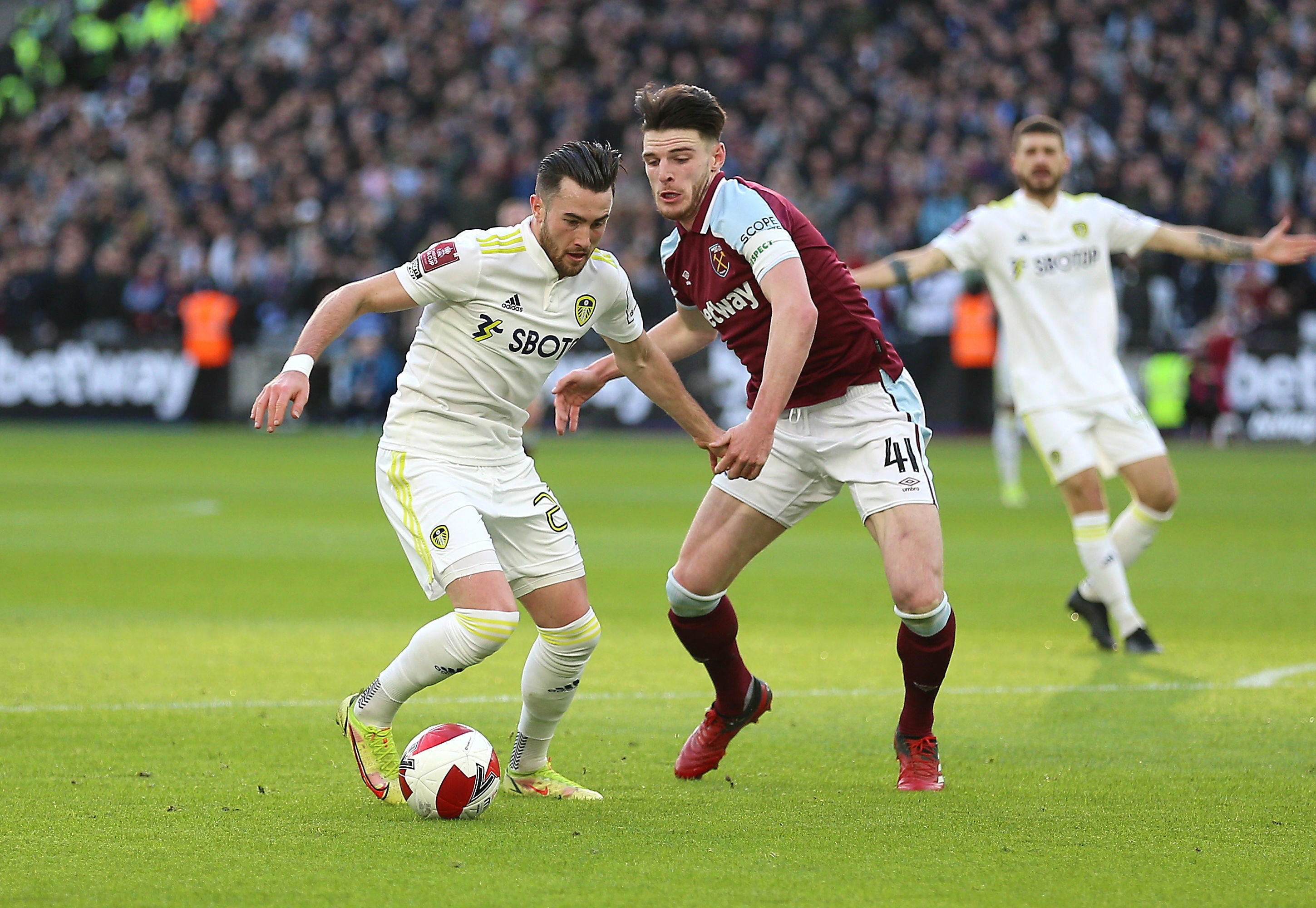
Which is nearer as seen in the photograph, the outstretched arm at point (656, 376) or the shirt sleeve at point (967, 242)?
the outstretched arm at point (656, 376)

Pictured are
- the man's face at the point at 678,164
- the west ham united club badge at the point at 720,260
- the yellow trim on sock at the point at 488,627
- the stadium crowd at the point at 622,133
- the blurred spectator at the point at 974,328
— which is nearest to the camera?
the yellow trim on sock at the point at 488,627

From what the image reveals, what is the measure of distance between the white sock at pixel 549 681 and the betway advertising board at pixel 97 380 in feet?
75.9

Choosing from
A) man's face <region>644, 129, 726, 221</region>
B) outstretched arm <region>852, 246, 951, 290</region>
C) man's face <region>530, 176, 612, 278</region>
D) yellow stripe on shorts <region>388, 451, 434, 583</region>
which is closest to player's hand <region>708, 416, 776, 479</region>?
man's face <region>530, 176, 612, 278</region>

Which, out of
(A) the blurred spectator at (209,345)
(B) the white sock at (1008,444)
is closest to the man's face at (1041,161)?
(B) the white sock at (1008,444)

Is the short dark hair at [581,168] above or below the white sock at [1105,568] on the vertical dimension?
above

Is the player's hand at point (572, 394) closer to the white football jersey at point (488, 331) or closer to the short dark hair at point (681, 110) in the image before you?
the white football jersey at point (488, 331)

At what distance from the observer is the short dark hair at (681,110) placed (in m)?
5.43

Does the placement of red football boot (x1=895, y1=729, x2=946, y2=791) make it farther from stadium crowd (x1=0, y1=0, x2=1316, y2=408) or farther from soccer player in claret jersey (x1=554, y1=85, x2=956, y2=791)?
stadium crowd (x1=0, y1=0, x2=1316, y2=408)

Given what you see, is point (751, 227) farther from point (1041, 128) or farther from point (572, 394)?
point (1041, 128)

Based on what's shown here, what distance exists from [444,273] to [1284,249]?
14.9 feet

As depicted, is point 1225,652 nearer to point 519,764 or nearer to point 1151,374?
point 519,764

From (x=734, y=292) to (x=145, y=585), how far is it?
20.9 ft

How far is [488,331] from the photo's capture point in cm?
543

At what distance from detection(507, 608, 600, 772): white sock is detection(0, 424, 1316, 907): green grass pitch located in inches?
10.4
